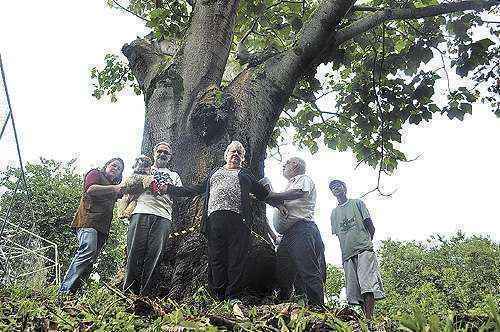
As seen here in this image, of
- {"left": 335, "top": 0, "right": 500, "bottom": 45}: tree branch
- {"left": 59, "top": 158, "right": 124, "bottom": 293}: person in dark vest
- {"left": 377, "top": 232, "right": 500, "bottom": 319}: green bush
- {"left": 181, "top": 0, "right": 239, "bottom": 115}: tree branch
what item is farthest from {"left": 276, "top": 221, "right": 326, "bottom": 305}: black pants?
{"left": 377, "top": 232, "right": 500, "bottom": 319}: green bush

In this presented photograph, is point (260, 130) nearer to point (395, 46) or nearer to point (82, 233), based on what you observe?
point (82, 233)

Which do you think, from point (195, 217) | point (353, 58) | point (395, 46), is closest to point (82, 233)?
point (195, 217)

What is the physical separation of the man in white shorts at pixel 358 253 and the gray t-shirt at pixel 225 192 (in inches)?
63.9

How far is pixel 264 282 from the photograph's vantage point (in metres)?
4.10

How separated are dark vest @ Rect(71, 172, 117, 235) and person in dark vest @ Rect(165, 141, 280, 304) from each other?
80 centimetres

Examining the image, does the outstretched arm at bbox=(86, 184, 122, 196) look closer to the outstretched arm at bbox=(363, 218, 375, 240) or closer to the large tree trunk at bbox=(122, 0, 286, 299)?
the large tree trunk at bbox=(122, 0, 286, 299)

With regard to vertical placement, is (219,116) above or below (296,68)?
below

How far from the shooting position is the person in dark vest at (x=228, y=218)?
3.60 meters

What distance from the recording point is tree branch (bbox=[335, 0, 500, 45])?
5.05 m

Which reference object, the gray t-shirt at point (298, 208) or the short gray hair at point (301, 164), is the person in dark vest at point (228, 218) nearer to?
the gray t-shirt at point (298, 208)

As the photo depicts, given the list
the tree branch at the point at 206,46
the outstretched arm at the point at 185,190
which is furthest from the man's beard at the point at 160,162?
the tree branch at the point at 206,46

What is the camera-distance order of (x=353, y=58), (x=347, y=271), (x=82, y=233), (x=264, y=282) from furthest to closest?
1. (x=353, y=58)
2. (x=347, y=271)
3. (x=82, y=233)
4. (x=264, y=282)

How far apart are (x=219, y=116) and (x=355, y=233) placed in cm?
184

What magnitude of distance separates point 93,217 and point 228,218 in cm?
140
